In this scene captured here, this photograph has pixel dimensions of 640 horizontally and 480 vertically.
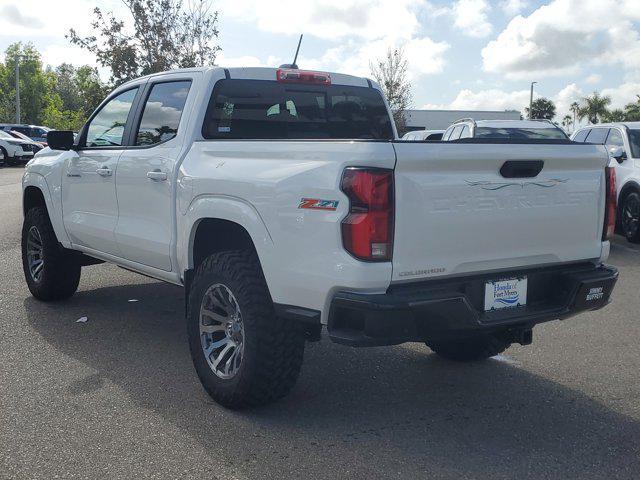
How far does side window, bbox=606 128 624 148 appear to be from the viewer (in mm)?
11314

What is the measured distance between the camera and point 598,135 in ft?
39.6

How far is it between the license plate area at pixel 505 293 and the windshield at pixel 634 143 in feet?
27.3

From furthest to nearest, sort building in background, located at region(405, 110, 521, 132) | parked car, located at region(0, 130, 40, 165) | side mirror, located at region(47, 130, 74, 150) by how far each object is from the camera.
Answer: building in background, located at region(405, 110, 521, 132) < parked car, located at region(0, 130, 40, 165) < side mirror, located at region(47, 130, 74, 150)

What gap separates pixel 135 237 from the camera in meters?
5.04

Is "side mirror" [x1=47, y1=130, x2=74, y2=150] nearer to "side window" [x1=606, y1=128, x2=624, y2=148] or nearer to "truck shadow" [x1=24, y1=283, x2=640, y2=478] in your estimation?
"truck shadow" [x1=24, y1=283, x2=640, y2=478]

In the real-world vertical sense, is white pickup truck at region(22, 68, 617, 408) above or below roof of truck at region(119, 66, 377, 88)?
below

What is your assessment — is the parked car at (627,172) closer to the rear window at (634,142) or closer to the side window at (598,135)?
the rear window at (634,142)

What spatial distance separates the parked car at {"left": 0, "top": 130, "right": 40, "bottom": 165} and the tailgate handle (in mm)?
30138

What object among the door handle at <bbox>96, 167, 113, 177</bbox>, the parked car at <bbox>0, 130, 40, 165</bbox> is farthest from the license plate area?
the parked car at <bbox>0, 130, 40, 165</bbox>

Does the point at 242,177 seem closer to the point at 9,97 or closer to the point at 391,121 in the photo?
the point at 391,121

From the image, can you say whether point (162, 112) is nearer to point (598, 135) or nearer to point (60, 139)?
point (60, 139)

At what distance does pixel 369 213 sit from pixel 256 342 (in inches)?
40.1

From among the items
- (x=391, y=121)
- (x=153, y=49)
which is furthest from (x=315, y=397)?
(x=153, y=49)

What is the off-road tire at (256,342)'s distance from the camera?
378 cm
